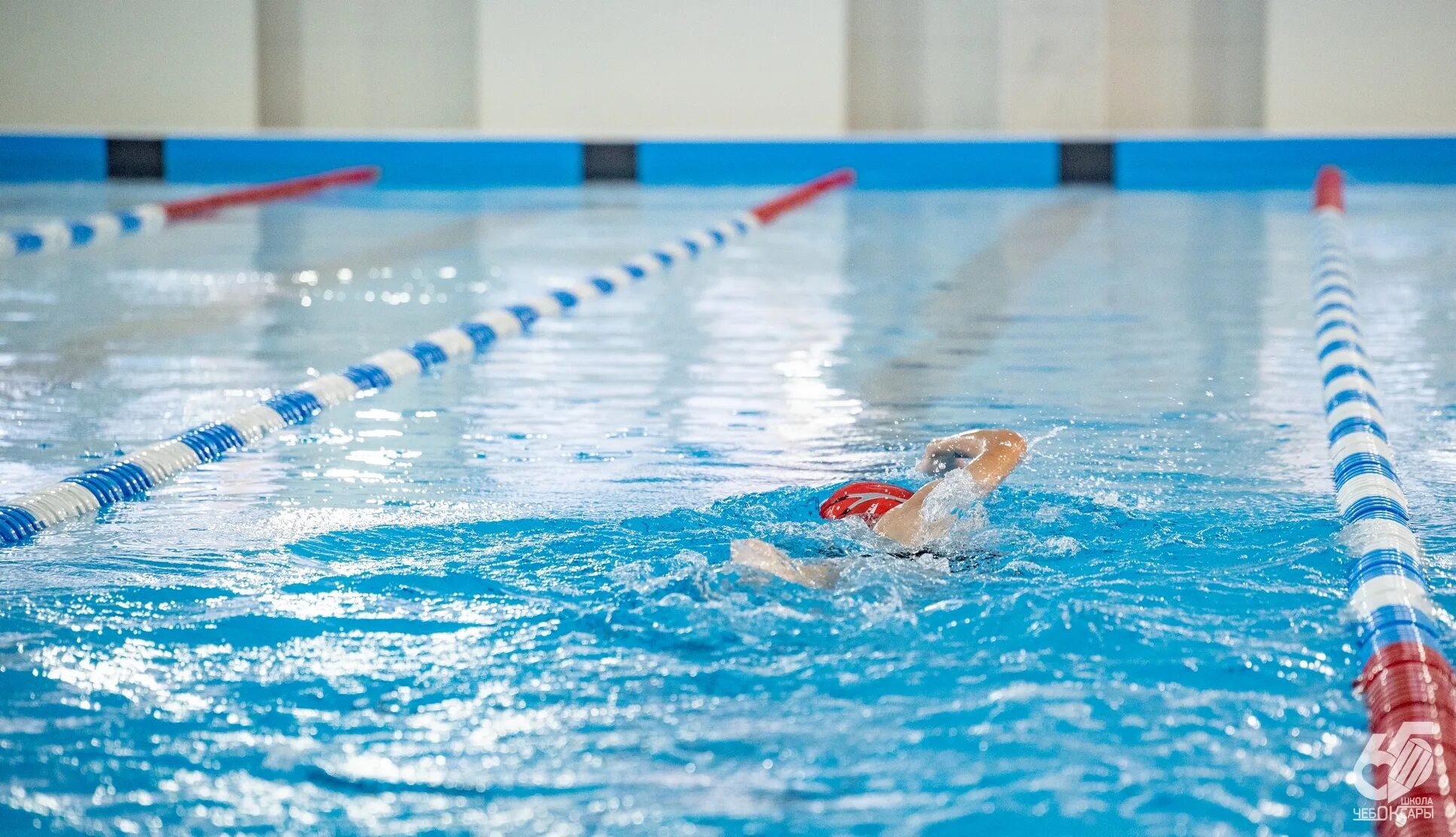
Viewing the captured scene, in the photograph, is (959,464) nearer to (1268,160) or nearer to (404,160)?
(1268,160)

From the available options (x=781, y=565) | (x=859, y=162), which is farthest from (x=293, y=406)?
(x=859, y=162)

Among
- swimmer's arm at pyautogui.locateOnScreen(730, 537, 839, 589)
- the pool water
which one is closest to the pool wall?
the pool water

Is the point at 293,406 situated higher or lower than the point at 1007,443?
lower

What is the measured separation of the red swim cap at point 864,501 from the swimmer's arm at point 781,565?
264 mm

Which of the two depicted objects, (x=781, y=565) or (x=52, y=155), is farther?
(x=52, y=155)

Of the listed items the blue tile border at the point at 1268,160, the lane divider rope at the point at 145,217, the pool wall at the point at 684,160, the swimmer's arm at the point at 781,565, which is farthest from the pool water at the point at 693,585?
the pool wall at the point at 684,160

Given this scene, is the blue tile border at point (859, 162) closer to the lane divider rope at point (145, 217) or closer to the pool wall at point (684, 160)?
the pool wall at point (684, 160)

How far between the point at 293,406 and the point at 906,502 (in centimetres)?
204

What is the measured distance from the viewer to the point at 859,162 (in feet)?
44.5

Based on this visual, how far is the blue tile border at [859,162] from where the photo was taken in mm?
13180

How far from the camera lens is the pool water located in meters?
1.94

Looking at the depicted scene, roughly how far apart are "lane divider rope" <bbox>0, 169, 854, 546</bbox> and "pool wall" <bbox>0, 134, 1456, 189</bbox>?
18.6 feet

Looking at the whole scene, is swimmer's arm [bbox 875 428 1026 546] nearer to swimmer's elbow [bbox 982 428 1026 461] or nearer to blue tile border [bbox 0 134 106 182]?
swimmer's elbow [bbox 982 428 1026 461]

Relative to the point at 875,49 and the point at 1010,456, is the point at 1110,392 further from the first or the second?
the point at 875,49
